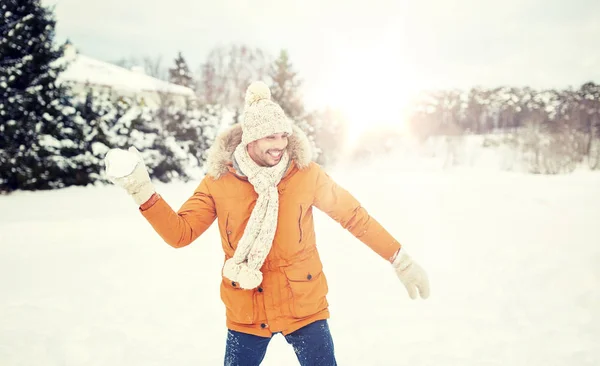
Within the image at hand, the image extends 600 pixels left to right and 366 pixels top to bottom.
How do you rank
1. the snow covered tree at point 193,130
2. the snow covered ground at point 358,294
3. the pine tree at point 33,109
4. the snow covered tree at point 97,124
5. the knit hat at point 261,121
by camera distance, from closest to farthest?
the knit hat at point 261,121 < the snow covered ground at point 358,294 < the pine tree at point 33,109 < the snow covered tree at point 97,124 < the snow covered tree at point 193,130

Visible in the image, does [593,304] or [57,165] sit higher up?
[57,165]

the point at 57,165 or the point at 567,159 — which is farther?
the point at 567,159

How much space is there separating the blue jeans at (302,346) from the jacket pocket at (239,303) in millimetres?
92

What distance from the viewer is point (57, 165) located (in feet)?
37.1

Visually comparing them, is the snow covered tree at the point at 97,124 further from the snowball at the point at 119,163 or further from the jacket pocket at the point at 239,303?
the jacket pocket at the point at 239,303

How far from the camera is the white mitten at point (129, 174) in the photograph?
1744 mm

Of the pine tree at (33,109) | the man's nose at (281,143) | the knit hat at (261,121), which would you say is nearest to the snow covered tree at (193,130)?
the pine tree at (33,109)

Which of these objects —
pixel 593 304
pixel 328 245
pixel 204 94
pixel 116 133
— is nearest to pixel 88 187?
pixel 116 133

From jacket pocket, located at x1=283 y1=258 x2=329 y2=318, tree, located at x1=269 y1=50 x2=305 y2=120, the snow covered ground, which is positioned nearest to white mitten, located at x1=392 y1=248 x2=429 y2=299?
jacket pocket, located at x1=283 y1=258 x2=329 y2=318

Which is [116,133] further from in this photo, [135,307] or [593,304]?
[593,304]

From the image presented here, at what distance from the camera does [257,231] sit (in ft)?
6.24

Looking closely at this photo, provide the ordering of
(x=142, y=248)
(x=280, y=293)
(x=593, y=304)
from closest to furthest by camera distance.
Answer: (x=280, y=293) → (x=593, y=304) → (x=142, y=248)

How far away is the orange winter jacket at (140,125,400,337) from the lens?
190 cm

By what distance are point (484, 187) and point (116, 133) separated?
37.1 feet
